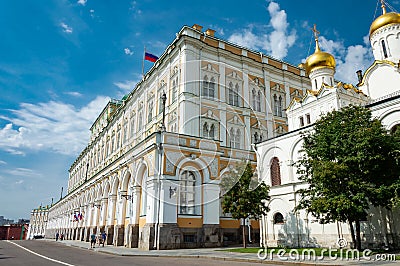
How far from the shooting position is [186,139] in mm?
23812

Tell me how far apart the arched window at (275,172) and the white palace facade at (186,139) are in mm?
4059

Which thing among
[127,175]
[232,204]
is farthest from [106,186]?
[232,204]

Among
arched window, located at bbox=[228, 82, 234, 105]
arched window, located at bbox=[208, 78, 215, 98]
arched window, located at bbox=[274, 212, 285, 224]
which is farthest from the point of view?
arched window, located at bbox=[228, 82, 234, 105]

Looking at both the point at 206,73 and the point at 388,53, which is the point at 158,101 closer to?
the point at 206,73

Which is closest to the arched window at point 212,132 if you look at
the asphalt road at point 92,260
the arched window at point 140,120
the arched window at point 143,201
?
the arched window at point 143,201

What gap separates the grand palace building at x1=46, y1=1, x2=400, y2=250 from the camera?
2155 cm

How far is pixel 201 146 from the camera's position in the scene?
24562mm

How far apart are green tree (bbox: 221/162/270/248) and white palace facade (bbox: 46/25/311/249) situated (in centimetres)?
294

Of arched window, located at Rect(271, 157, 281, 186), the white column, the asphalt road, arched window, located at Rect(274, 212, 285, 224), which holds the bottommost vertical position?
the asphalt road

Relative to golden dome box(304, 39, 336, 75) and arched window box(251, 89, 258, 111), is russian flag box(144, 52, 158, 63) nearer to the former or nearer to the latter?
arched window box(251, 89, 258, 111)

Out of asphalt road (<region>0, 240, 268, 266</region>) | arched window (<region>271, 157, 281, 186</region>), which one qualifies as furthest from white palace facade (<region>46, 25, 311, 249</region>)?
asphalt road (<region>0, 240, 268, 266</region>)

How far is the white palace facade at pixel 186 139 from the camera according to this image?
73.5 ft

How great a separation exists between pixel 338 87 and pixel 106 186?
85.4 feet

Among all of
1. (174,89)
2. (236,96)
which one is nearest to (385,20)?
(236,96)
